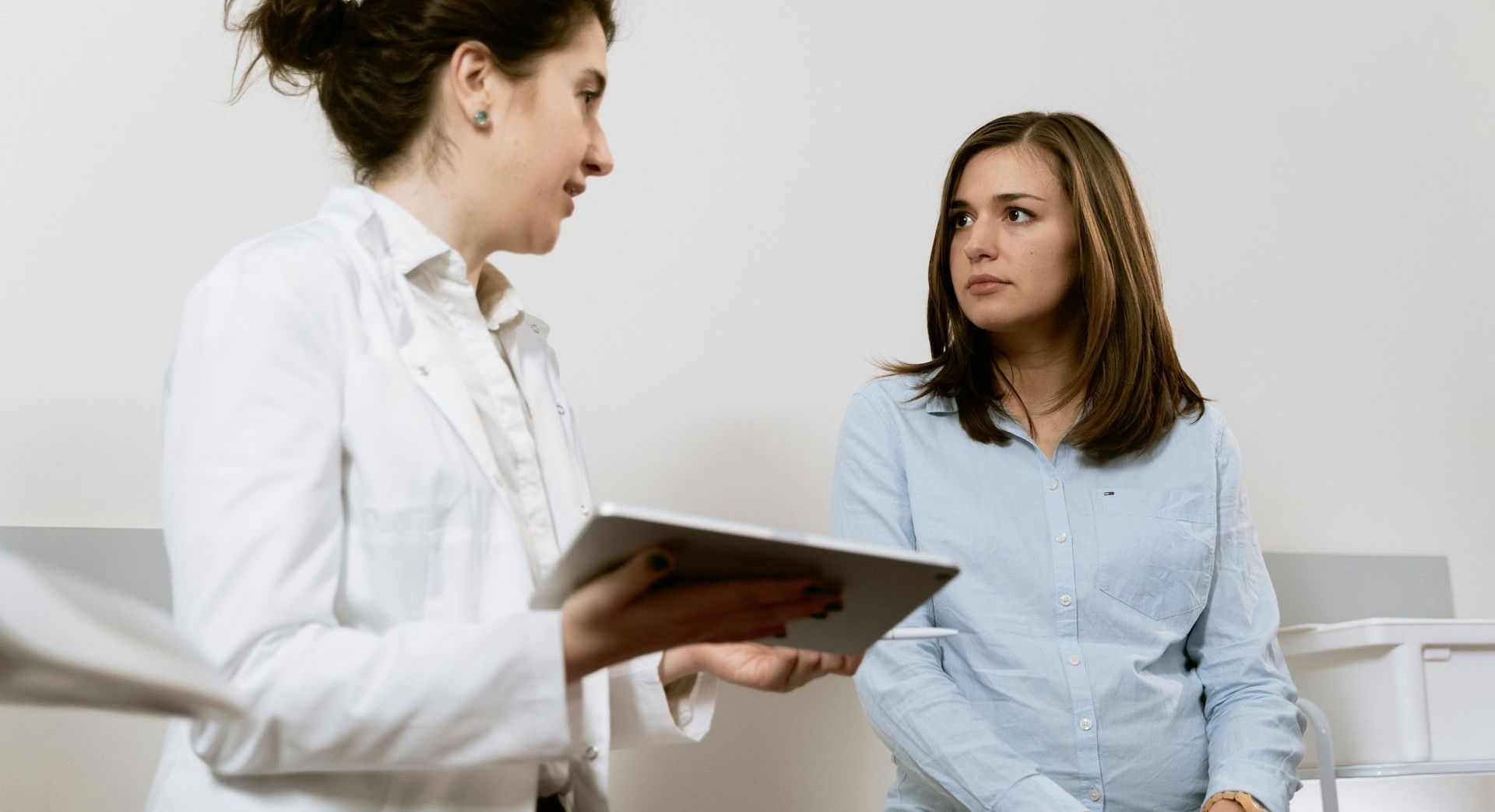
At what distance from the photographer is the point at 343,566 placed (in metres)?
0.88

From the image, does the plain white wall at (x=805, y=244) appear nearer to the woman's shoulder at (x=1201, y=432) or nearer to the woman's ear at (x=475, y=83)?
the woman's shoulder at (x=1201, y=432)

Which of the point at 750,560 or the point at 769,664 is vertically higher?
the point at 750,560

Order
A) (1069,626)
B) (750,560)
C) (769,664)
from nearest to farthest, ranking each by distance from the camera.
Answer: (750,560) → (769,664) → (1069,626)

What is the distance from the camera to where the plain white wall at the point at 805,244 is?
156 centimetres

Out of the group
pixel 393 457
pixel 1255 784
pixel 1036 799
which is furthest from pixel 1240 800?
pixel 393 457

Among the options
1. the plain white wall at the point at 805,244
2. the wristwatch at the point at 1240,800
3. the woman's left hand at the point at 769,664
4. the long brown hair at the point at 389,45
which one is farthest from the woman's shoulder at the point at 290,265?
the wristwatch at the point at 1240,800

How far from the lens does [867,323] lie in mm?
2062

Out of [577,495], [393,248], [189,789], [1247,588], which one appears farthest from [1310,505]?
[189,789]

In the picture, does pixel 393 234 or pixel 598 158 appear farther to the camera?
pixel 598 158

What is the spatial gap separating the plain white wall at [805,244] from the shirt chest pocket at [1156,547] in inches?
21.2

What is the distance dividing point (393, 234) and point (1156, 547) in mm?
995

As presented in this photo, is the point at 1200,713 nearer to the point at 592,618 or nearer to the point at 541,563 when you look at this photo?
the point at 541,563

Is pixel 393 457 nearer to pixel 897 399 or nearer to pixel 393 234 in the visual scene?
pixel 393 234

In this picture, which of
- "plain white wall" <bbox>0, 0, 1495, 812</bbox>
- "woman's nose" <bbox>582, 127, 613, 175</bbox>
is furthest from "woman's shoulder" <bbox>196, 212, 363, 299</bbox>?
"plain white wall" <bbox>0, 0, 1495, 812</bbox>
